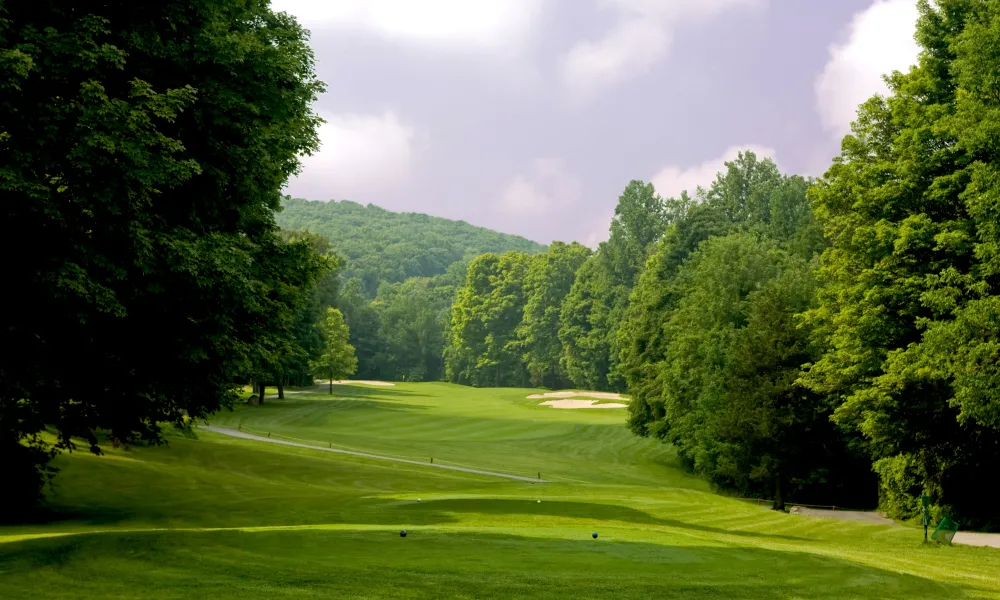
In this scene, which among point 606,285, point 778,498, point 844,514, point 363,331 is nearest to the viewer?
point 844,514

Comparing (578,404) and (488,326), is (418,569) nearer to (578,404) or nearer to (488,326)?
(578,404)

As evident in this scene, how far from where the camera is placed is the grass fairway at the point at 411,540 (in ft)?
38.0

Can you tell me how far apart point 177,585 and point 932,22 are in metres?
27.1

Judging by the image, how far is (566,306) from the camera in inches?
4963

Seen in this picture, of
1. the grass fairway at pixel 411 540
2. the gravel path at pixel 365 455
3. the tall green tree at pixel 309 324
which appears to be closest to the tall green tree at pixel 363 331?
the tall green tree at pixel 309 324

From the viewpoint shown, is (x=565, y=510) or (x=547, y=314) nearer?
(x=565, y=510)

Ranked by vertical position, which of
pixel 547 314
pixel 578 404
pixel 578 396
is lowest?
pixel 578 404

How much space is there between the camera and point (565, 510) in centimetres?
2586

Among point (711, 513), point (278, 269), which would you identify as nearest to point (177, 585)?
point (278, 269)

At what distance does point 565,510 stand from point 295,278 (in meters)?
11.0

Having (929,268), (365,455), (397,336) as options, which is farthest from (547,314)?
(929,268)

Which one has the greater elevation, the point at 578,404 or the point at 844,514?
the point at 578,404

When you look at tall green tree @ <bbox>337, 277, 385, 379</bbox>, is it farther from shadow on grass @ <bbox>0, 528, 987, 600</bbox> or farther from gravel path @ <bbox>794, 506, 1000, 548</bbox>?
shadow on grass @ <bbox>0, 528, 987, 600</bbox>

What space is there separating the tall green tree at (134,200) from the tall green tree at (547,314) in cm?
11430
